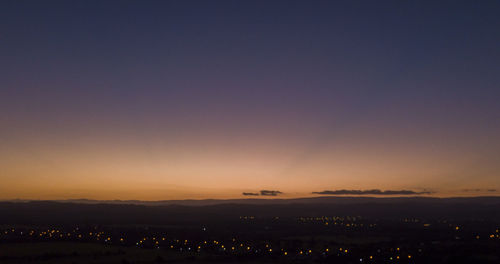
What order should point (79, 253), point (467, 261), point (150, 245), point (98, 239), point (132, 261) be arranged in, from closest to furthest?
point (467, 261) → point (132, 261) → point (79, 253) → point (150, 245) → point (98, 239)

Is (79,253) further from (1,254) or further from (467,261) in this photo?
(467,261)

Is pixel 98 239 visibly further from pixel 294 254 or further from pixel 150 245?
pixel 294 254

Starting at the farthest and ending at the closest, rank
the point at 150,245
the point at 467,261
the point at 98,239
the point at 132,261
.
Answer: the point at 98,239 < the point at 150,245 < the point at 132,261 < the point at 467,261

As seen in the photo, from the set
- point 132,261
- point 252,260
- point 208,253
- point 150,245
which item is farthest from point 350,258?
point 150,245

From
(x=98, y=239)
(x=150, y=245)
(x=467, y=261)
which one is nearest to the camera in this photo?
(x=467, y=261)

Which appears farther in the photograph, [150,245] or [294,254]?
[150,245]

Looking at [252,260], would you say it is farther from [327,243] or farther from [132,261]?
[327,243]

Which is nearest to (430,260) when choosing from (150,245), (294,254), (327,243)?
(294,254)

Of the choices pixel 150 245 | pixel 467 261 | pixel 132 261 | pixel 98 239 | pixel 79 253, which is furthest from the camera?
pixel 98 239
